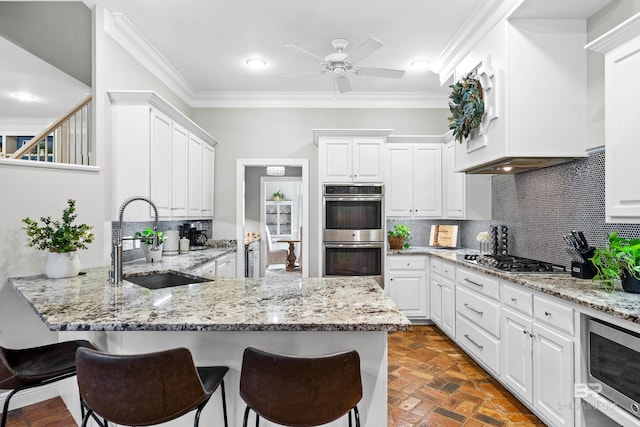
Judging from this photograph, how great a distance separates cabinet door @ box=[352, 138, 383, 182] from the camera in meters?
4.14

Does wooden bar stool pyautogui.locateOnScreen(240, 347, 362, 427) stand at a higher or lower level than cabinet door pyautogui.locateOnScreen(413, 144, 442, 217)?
lower

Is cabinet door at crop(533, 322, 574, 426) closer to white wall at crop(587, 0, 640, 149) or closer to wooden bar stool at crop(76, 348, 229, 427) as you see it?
white wall at crop(587, 0, 640, 149)

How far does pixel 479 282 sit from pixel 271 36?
2901 millimetres

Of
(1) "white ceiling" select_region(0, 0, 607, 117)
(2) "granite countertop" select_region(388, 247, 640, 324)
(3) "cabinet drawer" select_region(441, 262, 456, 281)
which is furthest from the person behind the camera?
(3) "cabinet drawer" select_region(441, 262, 456, 281)

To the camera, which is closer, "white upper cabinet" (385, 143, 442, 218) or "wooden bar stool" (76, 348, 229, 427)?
"wooden bar stool" (76, 348, 229, 427)

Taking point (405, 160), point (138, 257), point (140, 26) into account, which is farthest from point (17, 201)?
point (405, 160)

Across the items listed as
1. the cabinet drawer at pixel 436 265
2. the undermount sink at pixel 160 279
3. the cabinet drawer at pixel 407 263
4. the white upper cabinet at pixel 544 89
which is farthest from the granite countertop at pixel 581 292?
the undermount sink at pixel 160 279

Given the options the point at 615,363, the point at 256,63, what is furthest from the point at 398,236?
the point at 615,363

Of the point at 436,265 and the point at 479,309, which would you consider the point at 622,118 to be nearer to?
the point at 479,309

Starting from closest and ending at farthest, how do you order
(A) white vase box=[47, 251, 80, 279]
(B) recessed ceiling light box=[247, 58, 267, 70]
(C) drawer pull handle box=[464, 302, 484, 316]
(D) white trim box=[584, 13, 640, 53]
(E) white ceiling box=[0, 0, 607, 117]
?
(D) white trim box=[584, 13, 640, 53]
(A) white vase box=[47, 251, 80, 279]
(E) white ceiling box=[0, 0, 607, 117]
(C) drawer pull handle box=[464, 302, 484, 316]
(B) recessed ceiling light box=[247, 58, 267, 70]

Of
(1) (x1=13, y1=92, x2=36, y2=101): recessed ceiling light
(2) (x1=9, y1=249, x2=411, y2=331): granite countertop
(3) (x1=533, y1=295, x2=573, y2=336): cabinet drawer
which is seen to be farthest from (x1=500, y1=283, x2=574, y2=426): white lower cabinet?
(1) (x1=13, y1=92, x2=36, y2=101): recessed ceiling light

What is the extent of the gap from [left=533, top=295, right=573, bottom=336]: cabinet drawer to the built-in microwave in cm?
10

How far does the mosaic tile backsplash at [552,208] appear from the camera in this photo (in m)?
2.36

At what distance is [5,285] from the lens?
90.4 inches
